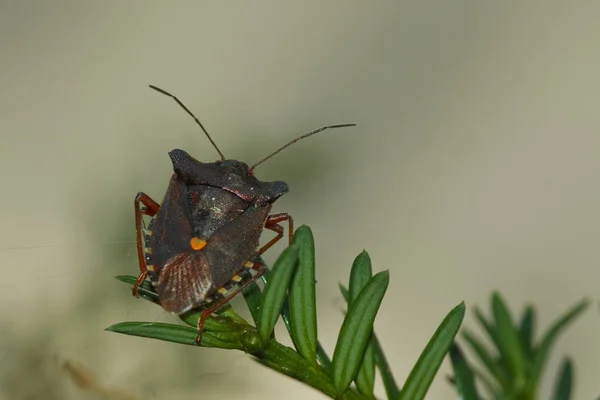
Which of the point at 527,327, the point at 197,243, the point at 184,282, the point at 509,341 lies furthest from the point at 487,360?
the point at 197,243

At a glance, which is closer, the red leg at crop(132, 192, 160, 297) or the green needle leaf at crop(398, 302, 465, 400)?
the green needle leaf at crop(398, 302, 465, 400)

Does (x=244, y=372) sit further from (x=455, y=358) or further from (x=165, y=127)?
(x=165, y=127)

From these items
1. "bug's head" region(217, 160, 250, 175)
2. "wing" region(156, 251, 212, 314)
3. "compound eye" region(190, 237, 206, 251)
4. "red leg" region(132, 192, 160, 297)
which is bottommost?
"wing" region(156, 251, 212, 314)

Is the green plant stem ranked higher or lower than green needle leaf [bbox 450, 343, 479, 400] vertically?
lower

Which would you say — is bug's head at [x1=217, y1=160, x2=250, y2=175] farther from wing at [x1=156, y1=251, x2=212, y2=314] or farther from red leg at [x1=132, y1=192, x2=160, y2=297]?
wing at [x1=156, y1=251, x2=212, y2=314]

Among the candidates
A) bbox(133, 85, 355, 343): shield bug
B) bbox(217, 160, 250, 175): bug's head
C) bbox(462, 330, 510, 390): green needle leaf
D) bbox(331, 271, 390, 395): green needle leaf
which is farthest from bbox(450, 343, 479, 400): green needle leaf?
bbox(217, 160, 250, 175): bug's head

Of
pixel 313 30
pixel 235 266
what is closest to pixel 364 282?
pixel 235 266

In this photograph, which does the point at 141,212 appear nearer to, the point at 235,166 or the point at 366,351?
the point at 235,166

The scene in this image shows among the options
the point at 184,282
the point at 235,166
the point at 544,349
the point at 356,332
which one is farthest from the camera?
the point at 235,166
